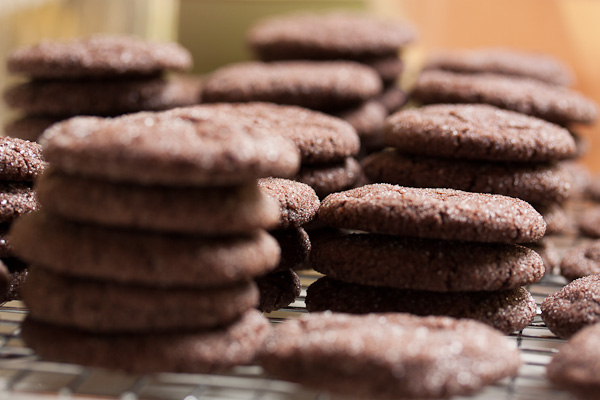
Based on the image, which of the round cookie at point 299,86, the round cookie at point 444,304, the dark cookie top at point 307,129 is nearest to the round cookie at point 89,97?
the round cookie at point 299,86

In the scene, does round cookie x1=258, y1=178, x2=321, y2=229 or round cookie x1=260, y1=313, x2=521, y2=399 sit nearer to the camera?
round cookie x1=260, y1=313, x2=521, y2=399

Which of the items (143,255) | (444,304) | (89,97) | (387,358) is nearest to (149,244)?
(143,255)

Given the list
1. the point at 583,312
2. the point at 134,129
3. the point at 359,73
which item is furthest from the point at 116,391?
the point at 359,73

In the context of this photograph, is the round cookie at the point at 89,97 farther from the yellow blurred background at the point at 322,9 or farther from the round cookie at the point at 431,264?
the round cookie at the point at 431,264

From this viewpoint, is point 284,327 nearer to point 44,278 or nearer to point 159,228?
point 159,228

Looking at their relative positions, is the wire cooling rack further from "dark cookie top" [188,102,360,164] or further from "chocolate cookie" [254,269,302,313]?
"dark cookie top" [188,102,360,164]

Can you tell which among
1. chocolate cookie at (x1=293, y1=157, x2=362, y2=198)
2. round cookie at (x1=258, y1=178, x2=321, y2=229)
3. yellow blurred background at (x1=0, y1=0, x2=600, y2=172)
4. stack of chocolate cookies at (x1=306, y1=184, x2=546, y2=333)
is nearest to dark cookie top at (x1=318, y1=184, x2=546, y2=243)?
stack of chocolate cookies at (x1=306, y1=184, x2=546, y2=333)
